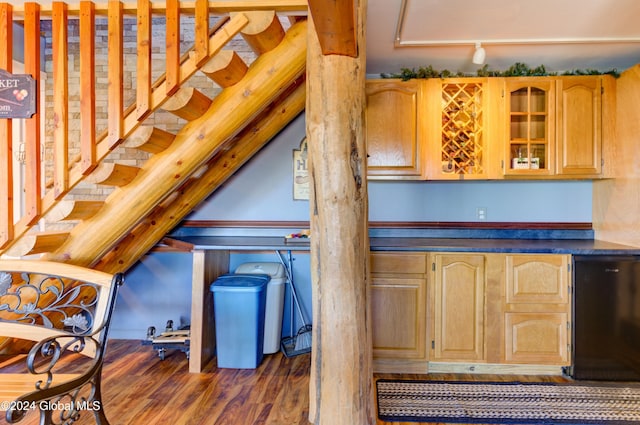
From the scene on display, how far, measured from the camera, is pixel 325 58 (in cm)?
171

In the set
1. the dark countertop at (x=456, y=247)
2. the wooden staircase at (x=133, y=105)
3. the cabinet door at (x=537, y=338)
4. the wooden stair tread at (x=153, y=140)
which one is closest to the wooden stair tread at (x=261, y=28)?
the wooden staircase at (x=133, y=105)

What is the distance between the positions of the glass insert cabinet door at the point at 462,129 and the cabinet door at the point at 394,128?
219mm

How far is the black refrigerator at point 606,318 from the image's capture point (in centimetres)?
258

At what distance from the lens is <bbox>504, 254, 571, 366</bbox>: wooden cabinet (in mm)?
2650

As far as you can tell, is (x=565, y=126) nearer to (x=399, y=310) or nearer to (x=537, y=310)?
(x=537, y=310)

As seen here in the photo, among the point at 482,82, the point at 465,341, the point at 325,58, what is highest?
the point at 482,82

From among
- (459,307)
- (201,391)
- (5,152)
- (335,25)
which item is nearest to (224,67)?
(335,25)

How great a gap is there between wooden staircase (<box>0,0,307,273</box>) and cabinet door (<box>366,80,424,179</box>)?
36.0 inches

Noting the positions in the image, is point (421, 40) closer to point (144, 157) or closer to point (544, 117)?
point (544, 117)

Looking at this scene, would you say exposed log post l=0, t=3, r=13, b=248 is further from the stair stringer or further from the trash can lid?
the trash can lid

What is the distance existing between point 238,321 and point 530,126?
2.73 meters

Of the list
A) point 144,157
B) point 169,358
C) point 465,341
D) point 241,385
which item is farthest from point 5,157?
point 465,341

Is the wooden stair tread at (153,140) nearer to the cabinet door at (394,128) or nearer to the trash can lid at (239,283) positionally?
the trash can lid at (239,283)

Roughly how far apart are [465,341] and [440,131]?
5.27ft
